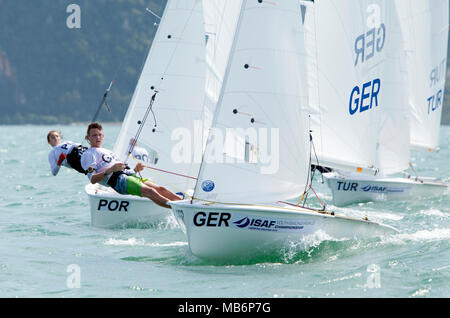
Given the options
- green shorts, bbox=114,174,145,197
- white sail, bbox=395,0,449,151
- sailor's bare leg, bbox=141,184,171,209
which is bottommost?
sailor's bare leg, bbox=141,184,171,209


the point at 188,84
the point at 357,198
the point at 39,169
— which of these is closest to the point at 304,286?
the point at 188,84

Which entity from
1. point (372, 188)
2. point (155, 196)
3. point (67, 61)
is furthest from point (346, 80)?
point (67, 61)

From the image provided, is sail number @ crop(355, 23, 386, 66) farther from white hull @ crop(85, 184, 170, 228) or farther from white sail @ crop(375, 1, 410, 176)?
white hull @ crop(85, 184, 170, 228)

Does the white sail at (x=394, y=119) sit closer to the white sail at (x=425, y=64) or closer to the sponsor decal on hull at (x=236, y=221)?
the white sail at (x=425, y=64)

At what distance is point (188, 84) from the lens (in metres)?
11.4

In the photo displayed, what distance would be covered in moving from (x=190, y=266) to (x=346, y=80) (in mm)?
4479

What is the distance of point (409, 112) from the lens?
1541 cm

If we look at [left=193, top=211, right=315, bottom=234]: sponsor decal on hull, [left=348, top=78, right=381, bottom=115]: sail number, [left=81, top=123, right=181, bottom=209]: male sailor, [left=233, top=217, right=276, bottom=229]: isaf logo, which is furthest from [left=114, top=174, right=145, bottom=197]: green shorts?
[left=348, top=78, right=381, bottom=115]: sail number

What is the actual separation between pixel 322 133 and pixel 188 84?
7.05 ft

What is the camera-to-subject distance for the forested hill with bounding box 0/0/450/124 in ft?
347

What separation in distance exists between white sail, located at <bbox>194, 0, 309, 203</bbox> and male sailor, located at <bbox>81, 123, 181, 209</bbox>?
36.9 inches

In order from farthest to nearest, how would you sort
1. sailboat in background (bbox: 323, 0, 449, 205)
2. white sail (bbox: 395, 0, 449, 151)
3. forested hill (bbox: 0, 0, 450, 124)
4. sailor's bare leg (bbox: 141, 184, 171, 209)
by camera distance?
forested hill (bbox: 0, 0, 450, 124)
white sail (bbox: 395, 0, 449, 151)
sailboat in background (bbox: 323, 0, 449, 205)
sailor's bare leg (bbox: 141, 184, 171, 209)

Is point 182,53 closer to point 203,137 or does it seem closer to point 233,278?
point 203,137

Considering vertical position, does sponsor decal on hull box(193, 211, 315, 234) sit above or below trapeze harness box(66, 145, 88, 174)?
below
